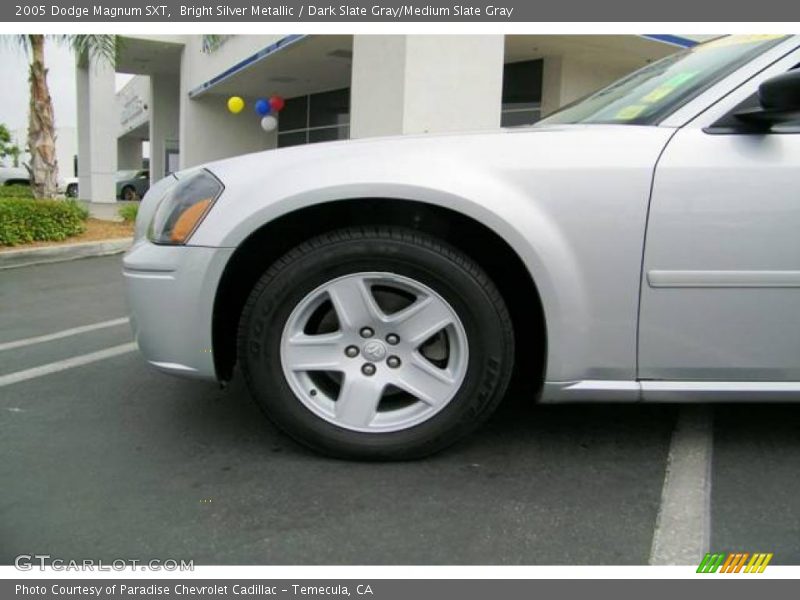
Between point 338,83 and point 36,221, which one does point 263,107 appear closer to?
point 338,83

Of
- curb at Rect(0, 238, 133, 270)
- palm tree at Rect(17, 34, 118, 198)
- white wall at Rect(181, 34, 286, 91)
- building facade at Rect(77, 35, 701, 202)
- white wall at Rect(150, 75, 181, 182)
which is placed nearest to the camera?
curb at Rect(0, 238, 133, 270)

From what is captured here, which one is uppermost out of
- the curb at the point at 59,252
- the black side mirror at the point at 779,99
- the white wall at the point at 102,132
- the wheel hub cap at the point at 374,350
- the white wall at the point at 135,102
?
the white wall at the point at 135,102

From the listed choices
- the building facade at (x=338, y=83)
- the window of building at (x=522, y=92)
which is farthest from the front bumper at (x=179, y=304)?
the window of building at (x=522, y=92)

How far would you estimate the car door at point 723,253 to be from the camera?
204 cm

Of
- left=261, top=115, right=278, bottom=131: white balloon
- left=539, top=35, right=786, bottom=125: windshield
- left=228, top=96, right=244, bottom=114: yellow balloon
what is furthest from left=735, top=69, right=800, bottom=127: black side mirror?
left=228, top=96, right=244, bottom=114: yellow balloon

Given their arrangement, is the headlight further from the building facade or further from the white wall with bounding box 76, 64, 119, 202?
the white wall with bounding box 76, 64, 119, 202

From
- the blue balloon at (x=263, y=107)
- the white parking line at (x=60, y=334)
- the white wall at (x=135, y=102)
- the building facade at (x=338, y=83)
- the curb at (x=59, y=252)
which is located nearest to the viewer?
the white parking line at (x=60, y=334)

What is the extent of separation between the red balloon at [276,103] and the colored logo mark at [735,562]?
66.7 feet

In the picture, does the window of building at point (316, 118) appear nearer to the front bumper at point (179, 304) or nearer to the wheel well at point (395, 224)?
the wheel well at point (395, 224)

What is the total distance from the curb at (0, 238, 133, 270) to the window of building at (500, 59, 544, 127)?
8663mm

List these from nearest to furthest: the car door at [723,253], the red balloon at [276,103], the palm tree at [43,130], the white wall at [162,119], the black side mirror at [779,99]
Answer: the black side mirror at [779,99]
the car door at [723,253]
the palm tree at [43,130]
the red balloon at [276,103]
the white wall at [162,119]

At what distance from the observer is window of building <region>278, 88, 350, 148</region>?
18750 millimetres

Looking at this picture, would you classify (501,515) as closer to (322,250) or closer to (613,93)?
(322,250)

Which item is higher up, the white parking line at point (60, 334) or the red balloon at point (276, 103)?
the red balloon at point (276, 103)
